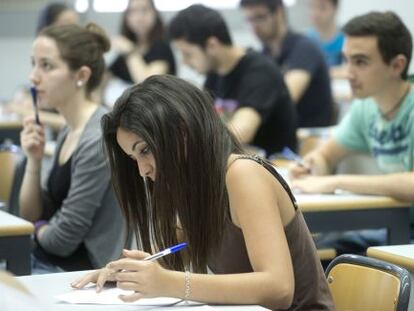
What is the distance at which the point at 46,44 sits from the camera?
3.22 meters

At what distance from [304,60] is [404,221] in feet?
7.38

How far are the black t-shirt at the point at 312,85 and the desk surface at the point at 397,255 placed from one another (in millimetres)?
2846

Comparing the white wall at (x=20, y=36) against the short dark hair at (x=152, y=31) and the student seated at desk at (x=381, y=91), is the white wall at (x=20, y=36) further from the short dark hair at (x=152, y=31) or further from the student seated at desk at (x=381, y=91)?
the student seated at desk at (x=381, y=91)

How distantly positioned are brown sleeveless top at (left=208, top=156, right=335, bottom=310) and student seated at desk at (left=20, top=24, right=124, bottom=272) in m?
1.07

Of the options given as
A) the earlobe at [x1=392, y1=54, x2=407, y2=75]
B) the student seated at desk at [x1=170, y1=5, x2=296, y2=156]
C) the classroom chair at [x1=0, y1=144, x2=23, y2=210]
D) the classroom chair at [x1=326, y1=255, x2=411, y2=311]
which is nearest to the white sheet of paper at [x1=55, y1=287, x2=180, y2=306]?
the classroom chair at [x1=326, y1=255, x2=411, y2=311]

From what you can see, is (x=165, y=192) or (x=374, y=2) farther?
(x=374, y=2)

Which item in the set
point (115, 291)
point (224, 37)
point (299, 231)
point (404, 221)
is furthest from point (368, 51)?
point (115, 291)

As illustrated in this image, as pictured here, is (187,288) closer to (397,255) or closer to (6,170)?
(397,255)

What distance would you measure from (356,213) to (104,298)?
142 cm

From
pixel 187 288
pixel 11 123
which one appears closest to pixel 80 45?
pixel 187 288

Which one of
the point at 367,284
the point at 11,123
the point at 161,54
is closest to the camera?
the point at 367,284

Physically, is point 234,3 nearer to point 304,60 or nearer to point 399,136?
point 304,60


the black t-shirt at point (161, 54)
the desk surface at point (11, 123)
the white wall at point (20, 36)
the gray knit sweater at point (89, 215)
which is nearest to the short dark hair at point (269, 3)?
the black t-shirt at point (161, 54)

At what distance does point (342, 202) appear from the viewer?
10.0 ft
